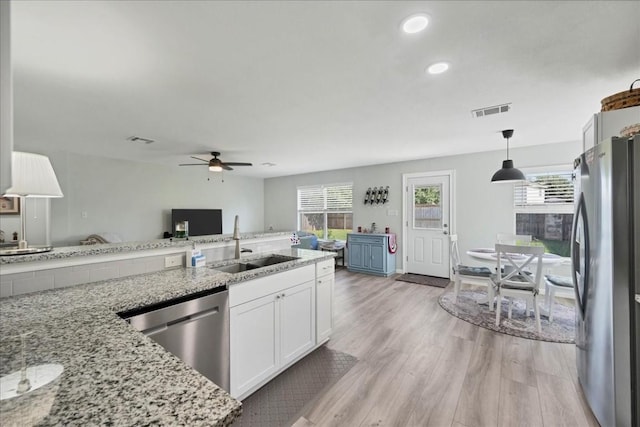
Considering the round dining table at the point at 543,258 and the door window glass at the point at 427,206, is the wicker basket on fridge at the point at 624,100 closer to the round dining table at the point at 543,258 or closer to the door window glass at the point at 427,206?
the round dining table at the point at 543,258

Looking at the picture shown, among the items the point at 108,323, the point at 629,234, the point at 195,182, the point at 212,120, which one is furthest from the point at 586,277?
the point at 195,182

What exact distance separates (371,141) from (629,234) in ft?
9.73

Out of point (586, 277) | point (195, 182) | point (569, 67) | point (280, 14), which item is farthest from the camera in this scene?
point (195, 182)

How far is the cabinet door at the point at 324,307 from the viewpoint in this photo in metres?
2.57

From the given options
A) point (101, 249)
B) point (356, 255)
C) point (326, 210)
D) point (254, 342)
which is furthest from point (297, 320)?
point (326, 210)

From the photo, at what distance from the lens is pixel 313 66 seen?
1.99 meters

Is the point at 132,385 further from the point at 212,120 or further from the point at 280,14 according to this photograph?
the point at 212,120

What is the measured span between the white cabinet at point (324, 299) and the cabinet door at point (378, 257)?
2892 mm

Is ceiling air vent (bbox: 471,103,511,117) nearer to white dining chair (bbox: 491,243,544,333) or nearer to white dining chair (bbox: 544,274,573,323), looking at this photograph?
white dining chair (bbox: 491,243,544,333)

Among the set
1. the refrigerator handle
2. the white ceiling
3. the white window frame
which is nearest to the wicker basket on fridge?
the white ceiling

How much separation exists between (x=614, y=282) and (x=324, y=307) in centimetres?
207

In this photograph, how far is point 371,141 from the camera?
4016 mm

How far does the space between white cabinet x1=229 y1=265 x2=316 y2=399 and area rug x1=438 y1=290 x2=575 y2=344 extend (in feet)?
7.07

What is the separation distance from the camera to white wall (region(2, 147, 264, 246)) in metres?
4.79
